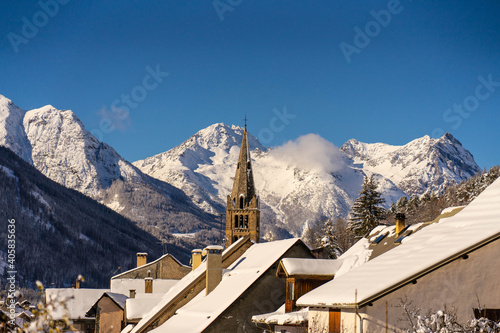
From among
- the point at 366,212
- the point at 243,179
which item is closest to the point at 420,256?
the point at 366,212

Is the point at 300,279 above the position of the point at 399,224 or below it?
below

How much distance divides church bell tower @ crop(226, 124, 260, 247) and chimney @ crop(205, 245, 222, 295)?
4571cm

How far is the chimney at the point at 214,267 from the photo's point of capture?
1489 inches

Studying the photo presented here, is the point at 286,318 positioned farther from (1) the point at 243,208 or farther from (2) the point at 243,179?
(2) the point at 243,179

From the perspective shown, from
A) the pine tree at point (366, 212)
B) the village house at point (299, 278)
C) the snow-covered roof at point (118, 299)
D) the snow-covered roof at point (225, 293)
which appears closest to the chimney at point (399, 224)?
the snow-covered roof at point (225, 293)

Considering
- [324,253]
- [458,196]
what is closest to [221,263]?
[324,253]

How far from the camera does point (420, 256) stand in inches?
743

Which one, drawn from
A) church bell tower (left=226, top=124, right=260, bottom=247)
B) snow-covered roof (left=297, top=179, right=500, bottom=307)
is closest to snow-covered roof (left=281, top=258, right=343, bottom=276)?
snow-covered roof (left=297, top=179, right=500, bottom=307)

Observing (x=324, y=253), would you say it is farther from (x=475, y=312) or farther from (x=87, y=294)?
(x=87, y=294)

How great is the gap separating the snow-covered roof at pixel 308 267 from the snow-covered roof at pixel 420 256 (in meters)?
7.92

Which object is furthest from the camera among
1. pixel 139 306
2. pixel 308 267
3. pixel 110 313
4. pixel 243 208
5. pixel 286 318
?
pixel 243 208

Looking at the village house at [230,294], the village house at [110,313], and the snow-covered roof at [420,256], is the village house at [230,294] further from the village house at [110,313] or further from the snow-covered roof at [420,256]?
the village house at [110,313]

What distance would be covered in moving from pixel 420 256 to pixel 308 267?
434 inches

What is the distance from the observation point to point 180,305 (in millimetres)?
38312
